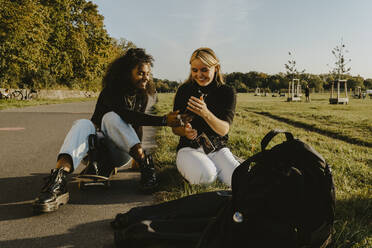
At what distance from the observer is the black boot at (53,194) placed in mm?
2176

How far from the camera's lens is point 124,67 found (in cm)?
311

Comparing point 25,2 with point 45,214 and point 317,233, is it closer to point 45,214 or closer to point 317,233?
point 45,214

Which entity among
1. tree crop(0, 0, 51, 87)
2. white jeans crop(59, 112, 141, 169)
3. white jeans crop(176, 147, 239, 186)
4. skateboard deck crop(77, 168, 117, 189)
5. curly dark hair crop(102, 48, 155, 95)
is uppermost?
tree crop(0, 0, 51, 87)

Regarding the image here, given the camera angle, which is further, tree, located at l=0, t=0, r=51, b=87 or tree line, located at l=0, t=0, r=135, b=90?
tree line, located at l=0, t=0, r=135, b=90

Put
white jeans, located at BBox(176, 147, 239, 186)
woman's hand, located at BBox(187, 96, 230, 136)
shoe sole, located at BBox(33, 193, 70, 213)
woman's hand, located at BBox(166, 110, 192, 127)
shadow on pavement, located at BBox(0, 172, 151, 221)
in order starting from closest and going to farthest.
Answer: shoe sole, located at BBox(33, 193, 70, 213) → shadow on pavement, located at BBox(0, 172, 151, 221) → woman's hand, located at BBox(187, 96, 230, 136) → white jeans, located at BBox(176, 147, 239, 186) → woman's hand, located at BBox(166, 110, 192, 127)

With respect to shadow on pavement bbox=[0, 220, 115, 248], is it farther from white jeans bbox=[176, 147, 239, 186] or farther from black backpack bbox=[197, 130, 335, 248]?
white jeans bbox=[176, 147, 239, 186]

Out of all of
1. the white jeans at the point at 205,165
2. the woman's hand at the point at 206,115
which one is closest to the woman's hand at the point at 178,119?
the woman's hand at the point at 206,115

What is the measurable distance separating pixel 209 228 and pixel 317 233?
1.63 feet

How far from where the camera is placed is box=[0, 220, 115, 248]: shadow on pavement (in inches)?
69.5

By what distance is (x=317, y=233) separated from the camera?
1.26 meters

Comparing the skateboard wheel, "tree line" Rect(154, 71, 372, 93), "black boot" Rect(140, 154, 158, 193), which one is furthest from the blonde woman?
"tree line" Rect(154, 71, 372, 93)

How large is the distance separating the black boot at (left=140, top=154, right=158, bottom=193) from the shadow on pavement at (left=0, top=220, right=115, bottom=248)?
0.74 metres

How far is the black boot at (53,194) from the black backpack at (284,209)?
1456 millimetres

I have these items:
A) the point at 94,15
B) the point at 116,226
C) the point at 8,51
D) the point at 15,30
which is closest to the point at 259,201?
the point at 116,226
